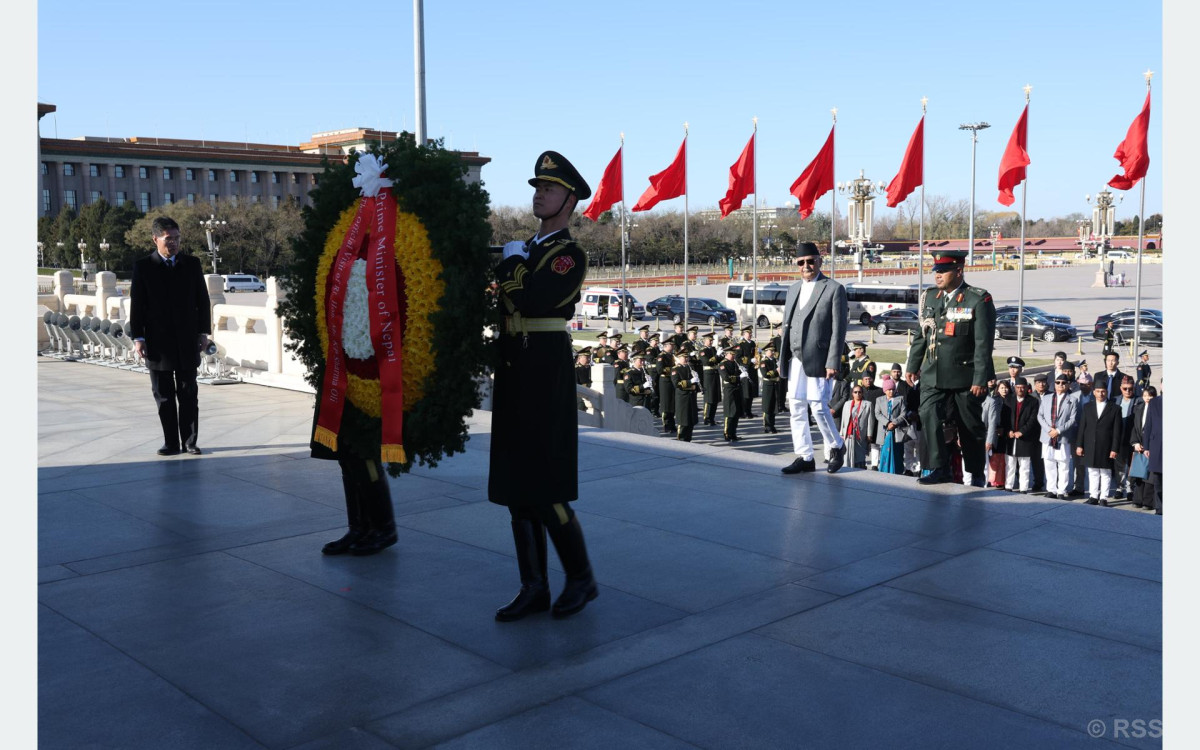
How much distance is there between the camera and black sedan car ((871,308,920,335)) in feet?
139

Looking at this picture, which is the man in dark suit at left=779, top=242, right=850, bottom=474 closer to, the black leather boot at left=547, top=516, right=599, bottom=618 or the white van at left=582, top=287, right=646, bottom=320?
the black leather boot at left=547, top=516, right=599, bottom=618

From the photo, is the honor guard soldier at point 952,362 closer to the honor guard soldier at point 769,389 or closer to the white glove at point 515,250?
the white glove at point 515,250

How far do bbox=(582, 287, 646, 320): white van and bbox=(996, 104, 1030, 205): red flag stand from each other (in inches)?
852

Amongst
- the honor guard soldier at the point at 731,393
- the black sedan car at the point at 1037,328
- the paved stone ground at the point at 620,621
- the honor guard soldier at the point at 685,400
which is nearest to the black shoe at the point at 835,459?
the paved stone ground at the point at 620,621

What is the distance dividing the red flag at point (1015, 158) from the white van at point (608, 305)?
71.0 ft

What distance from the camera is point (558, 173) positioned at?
4301 mm

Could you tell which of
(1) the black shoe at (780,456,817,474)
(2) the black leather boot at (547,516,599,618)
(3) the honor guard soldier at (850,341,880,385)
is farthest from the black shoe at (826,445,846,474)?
(3) the honor guard soldier at (850,341,880,385)

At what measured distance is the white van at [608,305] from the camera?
45.9 m

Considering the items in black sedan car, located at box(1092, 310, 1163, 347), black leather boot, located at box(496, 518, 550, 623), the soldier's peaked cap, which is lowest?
black leather boot, located at box(496, 518, 550, 623)

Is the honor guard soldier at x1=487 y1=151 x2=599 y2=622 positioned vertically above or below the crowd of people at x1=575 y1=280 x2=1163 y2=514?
above

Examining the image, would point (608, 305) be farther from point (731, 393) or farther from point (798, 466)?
point (798, 466)

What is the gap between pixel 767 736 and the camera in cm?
327

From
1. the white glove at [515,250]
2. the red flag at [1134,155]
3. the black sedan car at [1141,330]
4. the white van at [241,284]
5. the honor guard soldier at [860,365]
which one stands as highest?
the red flag at [1134,155]

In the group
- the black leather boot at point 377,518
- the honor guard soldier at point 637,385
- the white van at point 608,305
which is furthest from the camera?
the white van at point 608,305
